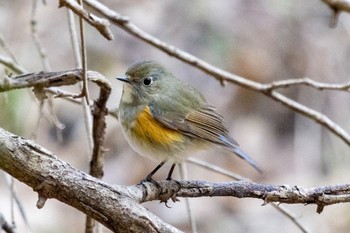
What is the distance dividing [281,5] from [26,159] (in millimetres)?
5594

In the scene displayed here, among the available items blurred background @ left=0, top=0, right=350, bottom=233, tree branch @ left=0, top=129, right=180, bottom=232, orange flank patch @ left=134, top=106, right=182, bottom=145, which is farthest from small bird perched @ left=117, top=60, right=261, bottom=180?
blurred background @ left=0, top=0, right=350, bottom=233

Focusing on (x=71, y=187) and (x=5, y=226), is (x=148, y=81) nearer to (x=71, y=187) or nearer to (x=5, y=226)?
(x=5, y=226)

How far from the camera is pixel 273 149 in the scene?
6285 millimetres

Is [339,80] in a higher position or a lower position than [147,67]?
higher

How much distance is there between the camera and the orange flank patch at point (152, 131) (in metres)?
2.86

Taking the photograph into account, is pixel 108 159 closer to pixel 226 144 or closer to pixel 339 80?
pixel 339 80

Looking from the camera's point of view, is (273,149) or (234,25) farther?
(234,25)

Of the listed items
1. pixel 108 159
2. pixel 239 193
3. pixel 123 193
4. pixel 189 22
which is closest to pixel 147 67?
pixel 239 193

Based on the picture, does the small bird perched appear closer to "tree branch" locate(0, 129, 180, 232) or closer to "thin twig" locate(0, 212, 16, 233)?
"thin twig" locate(0, 212, 16, 233)

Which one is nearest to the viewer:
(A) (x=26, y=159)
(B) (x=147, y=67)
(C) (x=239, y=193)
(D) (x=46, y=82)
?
(A) (x=26, y=159)

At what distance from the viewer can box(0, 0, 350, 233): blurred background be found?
540 centimetres

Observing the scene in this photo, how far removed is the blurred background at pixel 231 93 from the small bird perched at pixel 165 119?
1.84 metres

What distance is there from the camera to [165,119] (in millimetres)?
2980

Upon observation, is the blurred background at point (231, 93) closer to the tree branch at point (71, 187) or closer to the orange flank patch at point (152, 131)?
the orange flank patch at point (152, 131)
